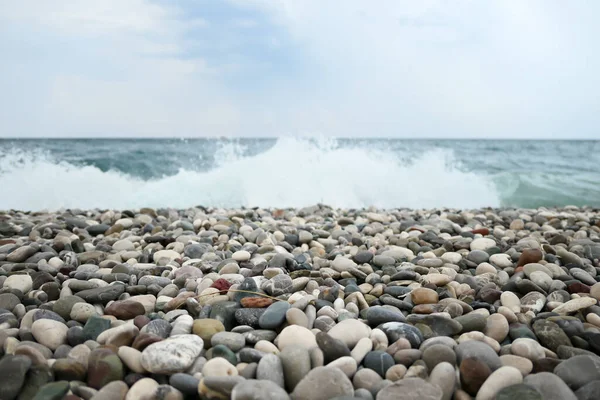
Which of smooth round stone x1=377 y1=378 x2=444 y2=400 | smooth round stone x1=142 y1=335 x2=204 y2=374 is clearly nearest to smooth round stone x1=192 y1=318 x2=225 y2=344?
smooth round stone x1=142 y1=335 x2=204 y2=374

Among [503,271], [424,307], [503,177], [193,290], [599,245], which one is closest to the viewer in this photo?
[424,307]

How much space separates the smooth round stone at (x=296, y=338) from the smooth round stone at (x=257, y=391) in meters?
0.25

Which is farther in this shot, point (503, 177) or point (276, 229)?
point (503, 177)

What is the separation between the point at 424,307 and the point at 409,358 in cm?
43

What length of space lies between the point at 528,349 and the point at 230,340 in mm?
1080

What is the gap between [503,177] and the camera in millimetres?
9594

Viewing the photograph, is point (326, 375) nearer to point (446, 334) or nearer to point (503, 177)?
point (446, 334)

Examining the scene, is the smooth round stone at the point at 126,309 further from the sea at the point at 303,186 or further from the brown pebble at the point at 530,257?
the sea at the point at 303,186

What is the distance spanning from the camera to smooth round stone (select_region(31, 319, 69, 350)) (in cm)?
169

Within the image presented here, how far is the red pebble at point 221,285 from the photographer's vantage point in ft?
6.95

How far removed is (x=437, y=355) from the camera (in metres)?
1.54

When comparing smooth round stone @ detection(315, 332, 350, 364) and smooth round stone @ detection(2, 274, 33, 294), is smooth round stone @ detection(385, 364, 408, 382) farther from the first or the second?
smooth round stone @ detection(2, 274, 33, 294)

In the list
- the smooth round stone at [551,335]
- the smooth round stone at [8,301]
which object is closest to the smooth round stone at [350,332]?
the smooth round stone at [551,335]

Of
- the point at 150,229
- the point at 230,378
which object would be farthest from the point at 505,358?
the point at 150,229
